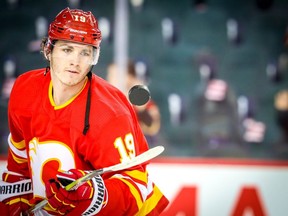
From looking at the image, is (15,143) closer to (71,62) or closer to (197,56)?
(71,62)

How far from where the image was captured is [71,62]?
7.17ft

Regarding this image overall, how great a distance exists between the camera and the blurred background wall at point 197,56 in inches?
173

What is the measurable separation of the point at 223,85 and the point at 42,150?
7.69 ft

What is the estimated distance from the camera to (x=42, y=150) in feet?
7.48

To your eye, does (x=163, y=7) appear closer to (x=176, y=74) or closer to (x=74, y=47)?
(x=176, y=74)

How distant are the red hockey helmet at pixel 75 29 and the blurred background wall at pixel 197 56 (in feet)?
6.82

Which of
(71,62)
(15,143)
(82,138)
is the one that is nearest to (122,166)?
(82,138)

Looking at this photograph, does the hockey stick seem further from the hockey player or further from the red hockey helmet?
the red hockey helmet

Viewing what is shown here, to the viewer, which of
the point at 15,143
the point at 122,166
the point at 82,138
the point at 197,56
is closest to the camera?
the point at 122,166

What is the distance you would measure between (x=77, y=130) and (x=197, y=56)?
2.44 m

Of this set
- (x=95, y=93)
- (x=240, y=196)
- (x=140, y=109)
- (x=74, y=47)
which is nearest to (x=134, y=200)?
(x=95, y=93)

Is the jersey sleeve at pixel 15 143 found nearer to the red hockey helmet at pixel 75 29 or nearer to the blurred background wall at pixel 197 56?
the red hockey helmet at pixel 75 29

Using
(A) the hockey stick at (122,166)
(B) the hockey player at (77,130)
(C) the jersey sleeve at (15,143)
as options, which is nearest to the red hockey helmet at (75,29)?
(B) the hockey player at (77,130)

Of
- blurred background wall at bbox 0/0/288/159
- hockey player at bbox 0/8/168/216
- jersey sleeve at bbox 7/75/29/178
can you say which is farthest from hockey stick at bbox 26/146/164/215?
blurred background wall at bbox 0/0/288/159
